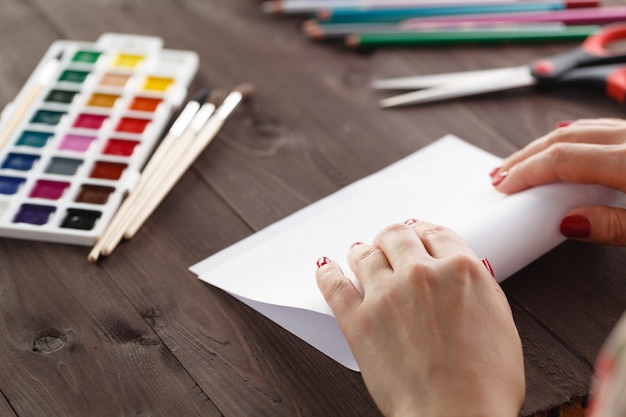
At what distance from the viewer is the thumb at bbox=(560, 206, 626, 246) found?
0.82 metres

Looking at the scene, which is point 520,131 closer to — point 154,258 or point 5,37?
point 154,258

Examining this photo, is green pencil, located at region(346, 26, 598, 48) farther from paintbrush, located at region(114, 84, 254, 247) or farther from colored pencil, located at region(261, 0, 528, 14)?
paintbrush, located at region(114, 84, 254, 247)

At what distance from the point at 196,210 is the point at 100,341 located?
0.21 m

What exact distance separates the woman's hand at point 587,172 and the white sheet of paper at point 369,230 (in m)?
0.01

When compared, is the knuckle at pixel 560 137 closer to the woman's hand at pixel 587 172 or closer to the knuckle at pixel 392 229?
the woman's hand at pixel 587 172

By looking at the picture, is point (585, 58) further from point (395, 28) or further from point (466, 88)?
point (395, 28)

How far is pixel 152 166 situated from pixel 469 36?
0.52 meters

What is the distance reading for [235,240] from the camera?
87cm

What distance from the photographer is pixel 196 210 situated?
35.8 inches

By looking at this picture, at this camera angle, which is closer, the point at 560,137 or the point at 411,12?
the point at 560,137

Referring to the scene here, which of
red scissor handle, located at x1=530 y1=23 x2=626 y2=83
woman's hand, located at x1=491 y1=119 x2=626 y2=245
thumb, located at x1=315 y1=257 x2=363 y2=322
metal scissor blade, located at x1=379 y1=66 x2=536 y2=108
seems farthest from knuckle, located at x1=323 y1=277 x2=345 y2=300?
red scissor handle, located at x1=530 y1=23 x2=626 y2=83

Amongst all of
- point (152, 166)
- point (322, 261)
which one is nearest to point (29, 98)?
point (152, 166)

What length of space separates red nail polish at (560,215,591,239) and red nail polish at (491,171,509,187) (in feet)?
0.27

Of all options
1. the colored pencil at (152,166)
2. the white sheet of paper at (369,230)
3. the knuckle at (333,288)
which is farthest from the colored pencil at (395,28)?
the knuckle at (333,288)
